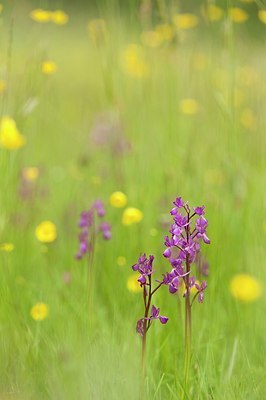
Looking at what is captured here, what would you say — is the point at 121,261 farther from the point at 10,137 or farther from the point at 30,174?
the point at 30,174

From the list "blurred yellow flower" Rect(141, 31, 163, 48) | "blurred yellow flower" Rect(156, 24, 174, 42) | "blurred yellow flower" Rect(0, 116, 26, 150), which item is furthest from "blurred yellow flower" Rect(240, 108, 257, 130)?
"blurred yellow flower" Rect(0, 116, 26, 150)

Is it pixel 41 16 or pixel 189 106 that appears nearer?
pixel 41 16

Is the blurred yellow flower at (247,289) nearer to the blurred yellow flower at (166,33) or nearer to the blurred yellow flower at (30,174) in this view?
the blurred yellow flower at (166,33)

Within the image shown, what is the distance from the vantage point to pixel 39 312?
4.63 ft

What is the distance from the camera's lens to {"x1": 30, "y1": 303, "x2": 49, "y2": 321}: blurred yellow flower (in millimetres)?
1396

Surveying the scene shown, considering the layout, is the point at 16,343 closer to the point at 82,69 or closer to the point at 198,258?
the point at 198,258

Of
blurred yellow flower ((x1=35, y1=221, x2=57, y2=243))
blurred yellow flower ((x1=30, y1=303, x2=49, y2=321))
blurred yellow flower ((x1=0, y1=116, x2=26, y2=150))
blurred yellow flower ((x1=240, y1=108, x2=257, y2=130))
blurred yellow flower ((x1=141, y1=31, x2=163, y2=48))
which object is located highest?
blurred yellow flower ((x1=141, y1=31, x2=163, y2=48))

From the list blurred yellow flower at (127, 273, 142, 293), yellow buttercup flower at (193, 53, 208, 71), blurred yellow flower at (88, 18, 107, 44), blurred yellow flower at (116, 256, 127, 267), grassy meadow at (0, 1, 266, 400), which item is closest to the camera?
grassy meadow at (0, 1, 266, 400)

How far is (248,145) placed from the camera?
2.82 metres

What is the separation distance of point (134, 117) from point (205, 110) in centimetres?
37

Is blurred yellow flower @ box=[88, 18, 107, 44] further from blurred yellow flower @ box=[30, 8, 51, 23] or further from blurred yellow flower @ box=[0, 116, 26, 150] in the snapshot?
blurred yellow flower @ box=[0, 116, 26, 150]

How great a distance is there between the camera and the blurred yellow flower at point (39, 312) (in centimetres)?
140

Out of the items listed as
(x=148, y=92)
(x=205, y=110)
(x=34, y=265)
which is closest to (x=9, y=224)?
(x=34, y=265)

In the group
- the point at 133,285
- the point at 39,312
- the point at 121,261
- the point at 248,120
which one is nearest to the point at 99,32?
the point at 121,261
